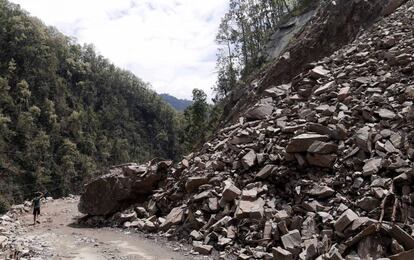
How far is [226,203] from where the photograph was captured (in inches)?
482

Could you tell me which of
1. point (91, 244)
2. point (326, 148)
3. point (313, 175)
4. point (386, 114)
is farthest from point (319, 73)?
point (91, 244)

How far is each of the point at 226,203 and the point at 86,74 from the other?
88675 mm

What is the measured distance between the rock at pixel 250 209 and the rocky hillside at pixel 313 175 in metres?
0.03

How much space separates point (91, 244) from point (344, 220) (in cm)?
810

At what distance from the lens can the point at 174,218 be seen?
531 inches

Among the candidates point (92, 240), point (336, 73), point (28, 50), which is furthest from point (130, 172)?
point (28, 50)

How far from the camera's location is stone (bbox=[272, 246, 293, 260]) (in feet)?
29.1

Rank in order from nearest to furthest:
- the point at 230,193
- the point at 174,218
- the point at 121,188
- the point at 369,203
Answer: the point at 369,203
the point at 230,193
the point at 174,218
the point at 121,188

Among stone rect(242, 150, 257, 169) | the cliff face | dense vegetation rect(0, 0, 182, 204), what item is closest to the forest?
dense vegetation rect(0, 0, 182, 204)

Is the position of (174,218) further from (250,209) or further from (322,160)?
(322,160)

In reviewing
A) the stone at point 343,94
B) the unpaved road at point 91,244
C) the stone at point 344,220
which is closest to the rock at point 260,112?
the stone at point 343,94

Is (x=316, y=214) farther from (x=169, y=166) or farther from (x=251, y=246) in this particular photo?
(x=169, y=166)

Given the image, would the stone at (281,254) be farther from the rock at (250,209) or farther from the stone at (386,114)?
the stone at (386,114)

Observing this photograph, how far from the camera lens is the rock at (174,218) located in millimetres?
13289
